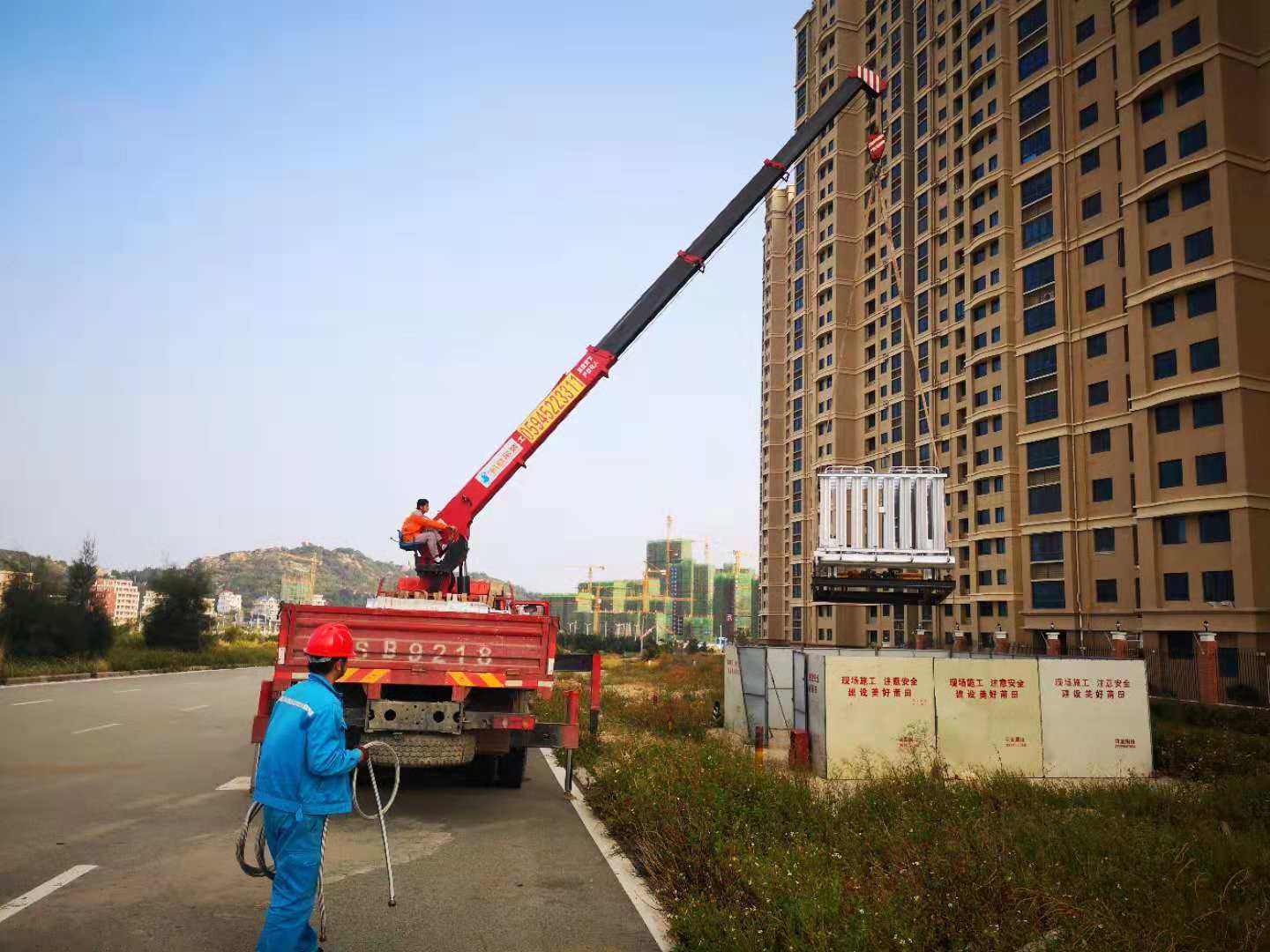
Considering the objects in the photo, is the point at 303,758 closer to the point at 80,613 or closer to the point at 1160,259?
the point at 80,613

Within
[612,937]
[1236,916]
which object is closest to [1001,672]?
[1236,916]

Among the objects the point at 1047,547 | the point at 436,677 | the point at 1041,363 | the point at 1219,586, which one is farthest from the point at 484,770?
the point at 1041,363

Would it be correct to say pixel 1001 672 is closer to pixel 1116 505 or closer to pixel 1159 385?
pixel 1159 385

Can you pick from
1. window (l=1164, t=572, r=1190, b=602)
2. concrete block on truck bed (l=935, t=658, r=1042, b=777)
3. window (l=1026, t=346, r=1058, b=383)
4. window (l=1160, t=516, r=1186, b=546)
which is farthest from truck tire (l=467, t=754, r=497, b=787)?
window (l=1026, t=346, r=1058, b=383)

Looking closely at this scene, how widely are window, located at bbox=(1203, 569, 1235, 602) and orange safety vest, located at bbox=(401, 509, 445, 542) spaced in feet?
104

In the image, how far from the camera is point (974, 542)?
179 ft

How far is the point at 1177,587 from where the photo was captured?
35.9 metres

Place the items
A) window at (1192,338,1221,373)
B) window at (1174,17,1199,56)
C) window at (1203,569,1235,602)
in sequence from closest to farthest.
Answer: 1. window at (1203,569,1235,602)
2. window at (1192,338,1221,373)
3. window at (1174,17,1199,56)

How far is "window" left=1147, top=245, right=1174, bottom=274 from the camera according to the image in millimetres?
37438

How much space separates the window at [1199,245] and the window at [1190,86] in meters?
5.46

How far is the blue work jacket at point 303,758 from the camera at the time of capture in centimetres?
444

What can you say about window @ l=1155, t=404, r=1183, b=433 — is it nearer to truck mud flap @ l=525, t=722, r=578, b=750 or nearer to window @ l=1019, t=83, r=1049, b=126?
window @ l=1019, t=83, r=1049, b=126

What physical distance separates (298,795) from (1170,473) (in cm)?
3971

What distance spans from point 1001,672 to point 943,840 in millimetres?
8135
